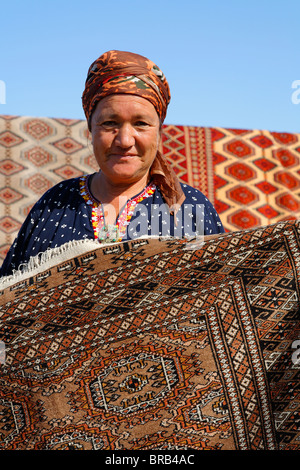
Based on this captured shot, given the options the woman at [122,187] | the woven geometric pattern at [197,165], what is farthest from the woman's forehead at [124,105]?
the woven geometric pattern at [197,165]

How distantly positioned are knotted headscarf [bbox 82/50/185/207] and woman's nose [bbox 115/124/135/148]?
137mm

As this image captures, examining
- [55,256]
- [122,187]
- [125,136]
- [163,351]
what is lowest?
[163,351]

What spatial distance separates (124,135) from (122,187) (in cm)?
23

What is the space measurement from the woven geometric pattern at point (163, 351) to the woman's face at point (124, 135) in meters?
0.48

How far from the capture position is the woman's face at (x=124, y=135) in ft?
7.02

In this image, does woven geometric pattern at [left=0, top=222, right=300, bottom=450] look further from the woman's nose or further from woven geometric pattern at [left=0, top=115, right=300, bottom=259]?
woven geometric pattern at [left=0, top=115, right=300, bottom=259]

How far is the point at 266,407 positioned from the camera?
5.49 feet

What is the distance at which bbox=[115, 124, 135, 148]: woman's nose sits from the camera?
2.11 m

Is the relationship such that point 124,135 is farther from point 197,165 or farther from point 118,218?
point 197,165

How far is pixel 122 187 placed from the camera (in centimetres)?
228

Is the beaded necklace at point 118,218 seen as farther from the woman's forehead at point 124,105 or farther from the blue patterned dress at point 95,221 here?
the woman's forehead at point 124,105

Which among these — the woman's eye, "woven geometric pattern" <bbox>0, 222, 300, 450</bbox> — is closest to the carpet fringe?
"woven geometric pattern" <bbox>0, 222, 300, 450</bbox>

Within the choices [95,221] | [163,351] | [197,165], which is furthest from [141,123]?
[197,165]
